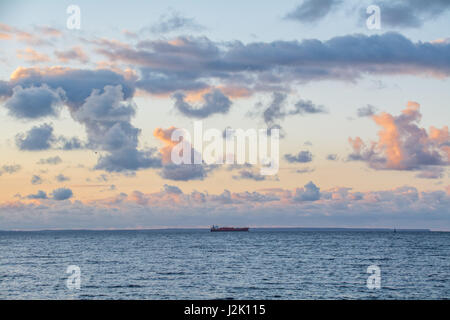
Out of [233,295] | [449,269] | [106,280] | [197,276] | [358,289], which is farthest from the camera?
[449,269]

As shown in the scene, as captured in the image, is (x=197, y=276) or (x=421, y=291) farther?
(x=197, y=276)

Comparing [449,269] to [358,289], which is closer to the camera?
[358,289]

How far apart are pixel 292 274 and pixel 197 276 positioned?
14.9m

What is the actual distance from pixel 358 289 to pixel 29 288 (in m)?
40.5
